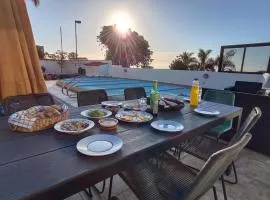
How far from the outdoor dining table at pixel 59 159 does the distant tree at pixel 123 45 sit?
15.9 meters

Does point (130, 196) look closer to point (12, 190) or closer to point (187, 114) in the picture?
point (187, 114)

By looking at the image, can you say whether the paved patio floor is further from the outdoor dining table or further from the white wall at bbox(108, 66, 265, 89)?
the white wall at bbox(108, 66, 265, 89)

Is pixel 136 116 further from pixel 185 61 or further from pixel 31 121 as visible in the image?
pixel 185 61

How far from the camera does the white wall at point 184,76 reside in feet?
19.7

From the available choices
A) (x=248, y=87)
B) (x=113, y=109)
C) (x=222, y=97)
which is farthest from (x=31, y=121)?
(x=248, y=87)

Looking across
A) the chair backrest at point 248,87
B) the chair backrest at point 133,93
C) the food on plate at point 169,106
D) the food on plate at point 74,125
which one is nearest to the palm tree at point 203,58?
the chair backrest at point 248,87

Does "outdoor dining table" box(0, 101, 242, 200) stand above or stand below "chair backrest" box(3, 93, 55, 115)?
below

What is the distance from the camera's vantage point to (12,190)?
621 millimetres

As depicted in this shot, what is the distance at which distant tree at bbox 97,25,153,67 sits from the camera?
1642 centimetres

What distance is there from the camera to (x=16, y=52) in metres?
1.60

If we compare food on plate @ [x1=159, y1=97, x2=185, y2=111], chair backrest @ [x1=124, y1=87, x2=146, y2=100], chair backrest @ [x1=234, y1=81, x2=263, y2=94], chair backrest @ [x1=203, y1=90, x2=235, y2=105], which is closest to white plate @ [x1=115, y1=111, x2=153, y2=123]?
food on plate @ [x1=159, y1=97, x2=185, y2=111]

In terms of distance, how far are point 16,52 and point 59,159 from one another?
1298mm

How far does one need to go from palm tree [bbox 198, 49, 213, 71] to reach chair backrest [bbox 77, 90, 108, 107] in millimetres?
10704

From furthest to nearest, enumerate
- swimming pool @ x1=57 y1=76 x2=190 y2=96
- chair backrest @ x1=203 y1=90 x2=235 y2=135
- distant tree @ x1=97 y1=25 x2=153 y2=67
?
distant tree @ x1=97 y1=25 x2=153 y2=67 < swimming pool @ x1=57 y1=76 x2=190 y2=96 < chair backrest @ x1=203 y1=90 x2=235 y2=135
